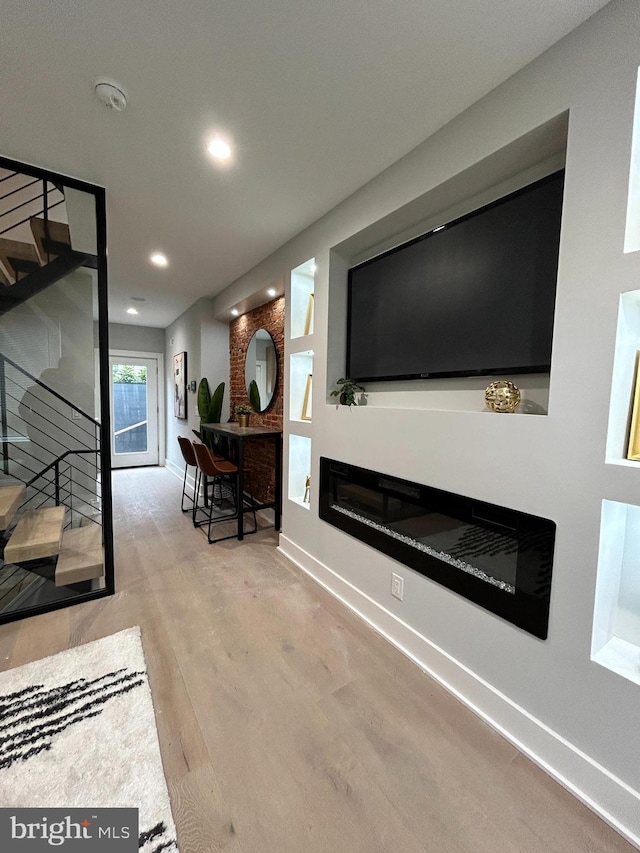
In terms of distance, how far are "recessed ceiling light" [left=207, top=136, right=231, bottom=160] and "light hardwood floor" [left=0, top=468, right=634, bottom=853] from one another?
2557 millimetres

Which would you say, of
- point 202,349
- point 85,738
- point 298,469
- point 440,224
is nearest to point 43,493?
point 85,738

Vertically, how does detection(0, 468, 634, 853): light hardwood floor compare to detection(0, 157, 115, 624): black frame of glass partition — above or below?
below

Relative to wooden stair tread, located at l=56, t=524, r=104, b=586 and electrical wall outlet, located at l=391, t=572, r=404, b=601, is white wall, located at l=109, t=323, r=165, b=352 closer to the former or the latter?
wooden stair tread, located at l=56, t=524, r=104, b=586

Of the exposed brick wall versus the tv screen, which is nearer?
the tv screen

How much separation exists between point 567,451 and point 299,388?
2013 millimetres

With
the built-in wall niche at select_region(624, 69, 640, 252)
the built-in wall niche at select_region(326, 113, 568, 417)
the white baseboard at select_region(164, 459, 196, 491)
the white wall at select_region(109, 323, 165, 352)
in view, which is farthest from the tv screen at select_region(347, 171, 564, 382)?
the white wall at select_region(109, 323, 165, 352)

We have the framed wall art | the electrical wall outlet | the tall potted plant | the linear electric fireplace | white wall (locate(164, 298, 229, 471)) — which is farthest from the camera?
the framed wall art

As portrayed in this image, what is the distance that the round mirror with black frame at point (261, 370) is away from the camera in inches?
141

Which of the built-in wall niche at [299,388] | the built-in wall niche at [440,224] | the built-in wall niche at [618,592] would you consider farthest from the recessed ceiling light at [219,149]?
the built-in wall niche at [618,592]

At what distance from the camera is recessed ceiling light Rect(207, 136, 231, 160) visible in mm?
1673

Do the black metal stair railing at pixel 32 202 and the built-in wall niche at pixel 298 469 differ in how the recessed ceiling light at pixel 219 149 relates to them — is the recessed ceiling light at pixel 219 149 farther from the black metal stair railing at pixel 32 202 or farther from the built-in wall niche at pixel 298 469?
the built-in wall niche at pixel 298 469

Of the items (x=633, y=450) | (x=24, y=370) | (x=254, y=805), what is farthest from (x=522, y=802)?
(x=24, y=370)

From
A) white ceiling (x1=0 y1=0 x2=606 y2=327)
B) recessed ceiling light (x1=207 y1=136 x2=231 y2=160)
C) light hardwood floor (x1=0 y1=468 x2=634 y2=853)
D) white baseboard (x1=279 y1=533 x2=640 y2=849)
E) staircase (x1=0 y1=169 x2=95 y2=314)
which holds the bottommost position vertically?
light hardwood floor (x1=0 y1=468 x2=634 y2=853)

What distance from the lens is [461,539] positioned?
156cm
